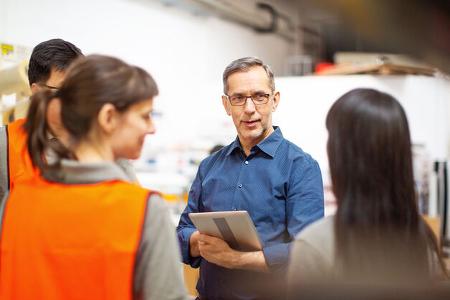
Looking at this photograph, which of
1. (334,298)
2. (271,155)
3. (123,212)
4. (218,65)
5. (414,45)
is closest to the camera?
(414,45)

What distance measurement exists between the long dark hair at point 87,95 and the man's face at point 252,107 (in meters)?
0.59

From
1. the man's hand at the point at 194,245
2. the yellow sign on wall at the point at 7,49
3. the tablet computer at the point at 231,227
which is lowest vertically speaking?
the man's hand at the point at 194,245

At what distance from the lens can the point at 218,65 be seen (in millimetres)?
3951

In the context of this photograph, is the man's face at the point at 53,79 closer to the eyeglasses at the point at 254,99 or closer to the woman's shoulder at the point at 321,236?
the eyeglasses at the point at 254,99

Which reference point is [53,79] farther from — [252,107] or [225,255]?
[225,255]

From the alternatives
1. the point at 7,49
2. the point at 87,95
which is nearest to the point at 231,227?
the point at 87,95

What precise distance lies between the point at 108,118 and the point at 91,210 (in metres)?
0.16

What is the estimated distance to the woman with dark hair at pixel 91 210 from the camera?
77 centimetres

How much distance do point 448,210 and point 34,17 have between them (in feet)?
7.93

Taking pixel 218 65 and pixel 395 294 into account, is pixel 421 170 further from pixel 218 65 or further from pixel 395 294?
pixel 218 65

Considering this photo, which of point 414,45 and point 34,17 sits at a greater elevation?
point 34,17

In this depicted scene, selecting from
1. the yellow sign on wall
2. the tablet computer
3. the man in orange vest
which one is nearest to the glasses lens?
the tablet computer

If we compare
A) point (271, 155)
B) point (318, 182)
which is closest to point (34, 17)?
point (271, 155)

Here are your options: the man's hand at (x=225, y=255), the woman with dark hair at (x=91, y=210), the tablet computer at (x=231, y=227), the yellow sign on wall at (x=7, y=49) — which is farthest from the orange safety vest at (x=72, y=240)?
the yellow sign on wall at (x=7, y=49)
